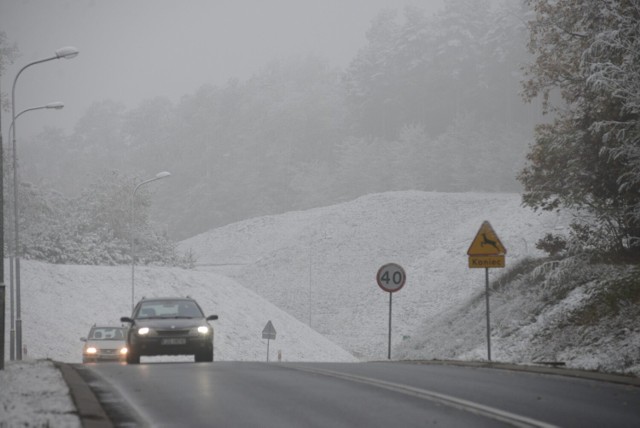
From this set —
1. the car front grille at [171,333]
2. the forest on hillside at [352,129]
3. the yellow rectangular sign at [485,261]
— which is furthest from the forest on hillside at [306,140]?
the yellow rectangular sign at [485,261]

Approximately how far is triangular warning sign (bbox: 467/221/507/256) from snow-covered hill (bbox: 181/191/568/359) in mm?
31868

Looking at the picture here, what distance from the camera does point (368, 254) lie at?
75438mm

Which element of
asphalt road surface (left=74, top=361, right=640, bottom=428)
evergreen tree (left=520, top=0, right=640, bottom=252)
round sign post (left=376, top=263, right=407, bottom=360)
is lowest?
asphalt road surface (left=74, top=361, right=640, bottom=428)

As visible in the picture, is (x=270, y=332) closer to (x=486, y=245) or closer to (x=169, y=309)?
(x=169, y=309)

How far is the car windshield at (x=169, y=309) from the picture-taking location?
22641 millimetres

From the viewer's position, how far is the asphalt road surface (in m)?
9.38

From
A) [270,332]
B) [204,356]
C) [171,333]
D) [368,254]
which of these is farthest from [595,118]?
[368,254]

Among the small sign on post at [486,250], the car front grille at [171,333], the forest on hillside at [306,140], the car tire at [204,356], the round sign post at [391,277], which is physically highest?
the forest on hillside at [306,140]

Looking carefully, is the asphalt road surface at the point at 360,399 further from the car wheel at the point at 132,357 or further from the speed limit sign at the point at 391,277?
the speed limit sign at the point at 391,277

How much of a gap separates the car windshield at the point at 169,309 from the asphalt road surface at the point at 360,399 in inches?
269

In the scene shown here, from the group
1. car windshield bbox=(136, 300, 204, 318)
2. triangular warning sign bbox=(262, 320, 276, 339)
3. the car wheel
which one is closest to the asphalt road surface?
the car wheel

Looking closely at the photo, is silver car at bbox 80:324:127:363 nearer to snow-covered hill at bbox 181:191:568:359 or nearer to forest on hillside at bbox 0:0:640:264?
snow-covered hill at bbox 181:191:568:359

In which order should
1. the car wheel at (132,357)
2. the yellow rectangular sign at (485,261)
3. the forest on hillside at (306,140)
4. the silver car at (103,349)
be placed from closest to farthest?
the yellow rectangular sign at (485,261), the car wheel at (132,357), the silver car at (103,349), the forest on hillside at (306,140)

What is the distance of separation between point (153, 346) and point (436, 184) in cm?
8334
